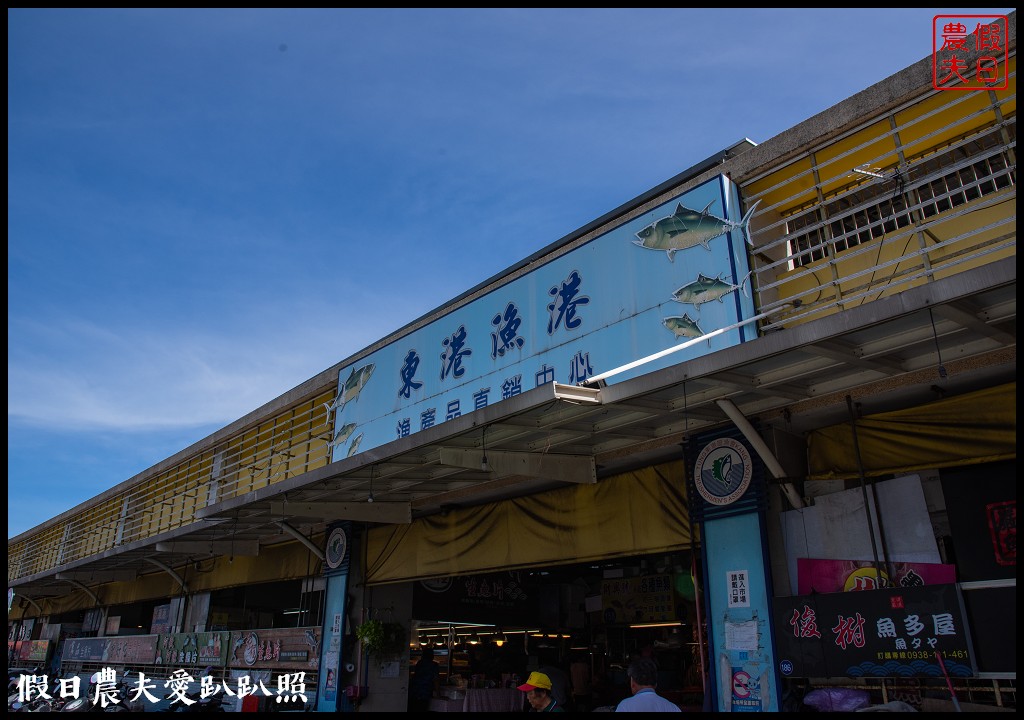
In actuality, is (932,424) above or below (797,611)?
above

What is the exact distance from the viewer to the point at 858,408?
7.13m

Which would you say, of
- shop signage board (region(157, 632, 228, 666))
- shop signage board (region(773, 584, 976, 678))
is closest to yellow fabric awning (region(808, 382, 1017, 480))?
shop signage board (region(773, 584, 976, 678))

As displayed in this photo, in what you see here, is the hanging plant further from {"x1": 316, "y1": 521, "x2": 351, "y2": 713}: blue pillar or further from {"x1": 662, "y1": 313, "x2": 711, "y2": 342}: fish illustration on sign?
{"x1": 662, "y1": 313, "x2": 711, "y2": 342}: fish illustration on sign

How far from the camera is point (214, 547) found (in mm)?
15406

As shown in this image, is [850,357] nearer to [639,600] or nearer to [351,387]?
[639,600]

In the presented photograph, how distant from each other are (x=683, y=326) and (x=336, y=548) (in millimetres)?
7728

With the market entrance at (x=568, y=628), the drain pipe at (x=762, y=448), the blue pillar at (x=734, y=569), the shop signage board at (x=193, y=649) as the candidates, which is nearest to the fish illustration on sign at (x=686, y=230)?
the drain pipe at (x=762, y=448)

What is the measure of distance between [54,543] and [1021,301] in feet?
105

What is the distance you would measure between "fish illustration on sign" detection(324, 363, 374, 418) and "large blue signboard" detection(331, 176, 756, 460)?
9.8 inches

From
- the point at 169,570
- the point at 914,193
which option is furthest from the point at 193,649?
the point at 914,193

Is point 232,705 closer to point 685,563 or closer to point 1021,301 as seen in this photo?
point 685,563

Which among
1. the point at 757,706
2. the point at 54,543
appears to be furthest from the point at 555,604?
the point at 54,543

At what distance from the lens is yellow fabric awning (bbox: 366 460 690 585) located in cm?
845

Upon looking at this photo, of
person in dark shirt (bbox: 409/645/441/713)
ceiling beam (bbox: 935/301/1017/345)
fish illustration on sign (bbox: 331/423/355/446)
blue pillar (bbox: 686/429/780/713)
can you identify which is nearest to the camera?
ceiling beam (bbox: 935/301/1017/345)
